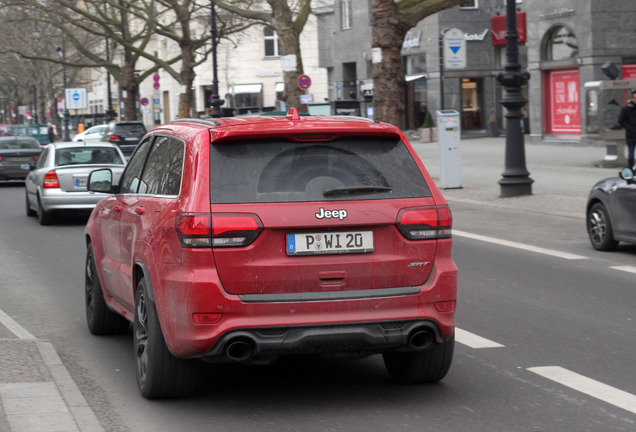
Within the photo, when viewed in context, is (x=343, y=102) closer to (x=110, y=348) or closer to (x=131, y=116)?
(x=131, y=116)

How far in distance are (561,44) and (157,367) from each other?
33954 millimetres

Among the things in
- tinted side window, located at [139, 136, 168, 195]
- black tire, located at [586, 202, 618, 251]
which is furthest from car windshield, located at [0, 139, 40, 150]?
tinted side window, located at [139, 136, 168, 195]

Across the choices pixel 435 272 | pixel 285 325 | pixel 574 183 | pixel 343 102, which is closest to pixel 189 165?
pixel 285 325

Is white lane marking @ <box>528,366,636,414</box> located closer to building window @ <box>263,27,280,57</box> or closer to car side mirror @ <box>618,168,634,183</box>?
car side mirror @ <box>618,168,634,183</box>

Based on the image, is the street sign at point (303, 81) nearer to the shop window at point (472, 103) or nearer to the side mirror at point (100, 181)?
the shop window at point (472, 103)

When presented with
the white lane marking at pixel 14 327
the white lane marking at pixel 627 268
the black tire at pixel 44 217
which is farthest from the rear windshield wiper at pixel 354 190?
the black tire at pixel 44 217

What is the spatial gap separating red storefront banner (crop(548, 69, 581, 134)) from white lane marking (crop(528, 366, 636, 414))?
31042 mm

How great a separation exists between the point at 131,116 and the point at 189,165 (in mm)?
52554

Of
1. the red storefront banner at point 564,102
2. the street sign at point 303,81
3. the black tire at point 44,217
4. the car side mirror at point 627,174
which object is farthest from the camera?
the red storefront banner at point 564,102

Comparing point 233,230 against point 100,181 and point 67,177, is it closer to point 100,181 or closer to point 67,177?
point 100,181

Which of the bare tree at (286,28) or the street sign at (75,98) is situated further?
the street sign at (75,98)

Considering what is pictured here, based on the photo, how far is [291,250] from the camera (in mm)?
5699

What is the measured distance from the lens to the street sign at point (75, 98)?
5773cm

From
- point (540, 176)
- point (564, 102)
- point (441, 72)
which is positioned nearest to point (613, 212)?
point (540, 176)
